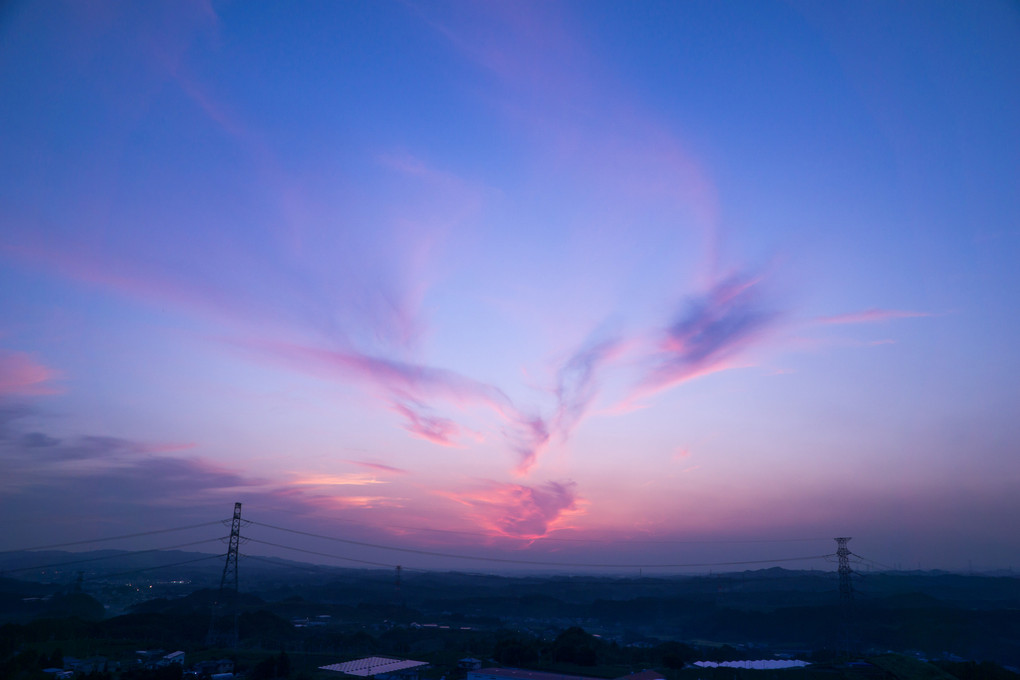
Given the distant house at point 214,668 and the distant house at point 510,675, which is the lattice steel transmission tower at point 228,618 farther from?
the distant house at point 510,675

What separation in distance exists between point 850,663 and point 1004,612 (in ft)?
170

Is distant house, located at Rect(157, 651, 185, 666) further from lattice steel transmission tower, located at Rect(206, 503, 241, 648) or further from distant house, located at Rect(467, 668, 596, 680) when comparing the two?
distant house, located at Rect(467, 668, 596, 680)

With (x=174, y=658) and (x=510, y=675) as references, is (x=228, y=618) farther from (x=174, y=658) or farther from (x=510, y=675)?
(x=510, y=675)

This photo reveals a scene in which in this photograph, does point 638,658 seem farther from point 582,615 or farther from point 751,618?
point 582,615

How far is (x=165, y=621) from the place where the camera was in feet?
174

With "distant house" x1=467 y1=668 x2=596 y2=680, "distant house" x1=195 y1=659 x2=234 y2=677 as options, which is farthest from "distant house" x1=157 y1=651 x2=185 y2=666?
"distant house" x1=467 y1=668 x2=596 y2=680

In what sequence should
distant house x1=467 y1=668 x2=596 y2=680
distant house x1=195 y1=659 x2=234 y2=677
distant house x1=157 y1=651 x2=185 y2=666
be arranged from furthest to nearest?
distant house x1=157 y1=651 x2=185 y2=666
distant house x1=195 y1=659 x2=234 y2=677
distant house x1=467 y1=668 x2=596 y2=680

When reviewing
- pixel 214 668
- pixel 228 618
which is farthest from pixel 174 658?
pixel 228 618

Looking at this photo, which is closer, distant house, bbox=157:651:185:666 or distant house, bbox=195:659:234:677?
distant house, bbox=195:659:234:677

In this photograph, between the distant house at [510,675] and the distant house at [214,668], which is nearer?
the distant house at [510,675]

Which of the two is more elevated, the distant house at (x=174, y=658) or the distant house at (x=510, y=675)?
the distant house at (x=510, y=675)

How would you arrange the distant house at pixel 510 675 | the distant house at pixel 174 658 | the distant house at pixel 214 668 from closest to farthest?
the distant house at pixel 510 675
the distant house at pixel 214 668
the distant house at pixel 174 658

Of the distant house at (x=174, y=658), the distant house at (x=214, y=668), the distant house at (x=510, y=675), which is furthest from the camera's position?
the distant house at (x=174, y=658)

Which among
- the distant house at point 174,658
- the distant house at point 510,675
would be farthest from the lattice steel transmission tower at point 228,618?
the distant house at point 510,675
